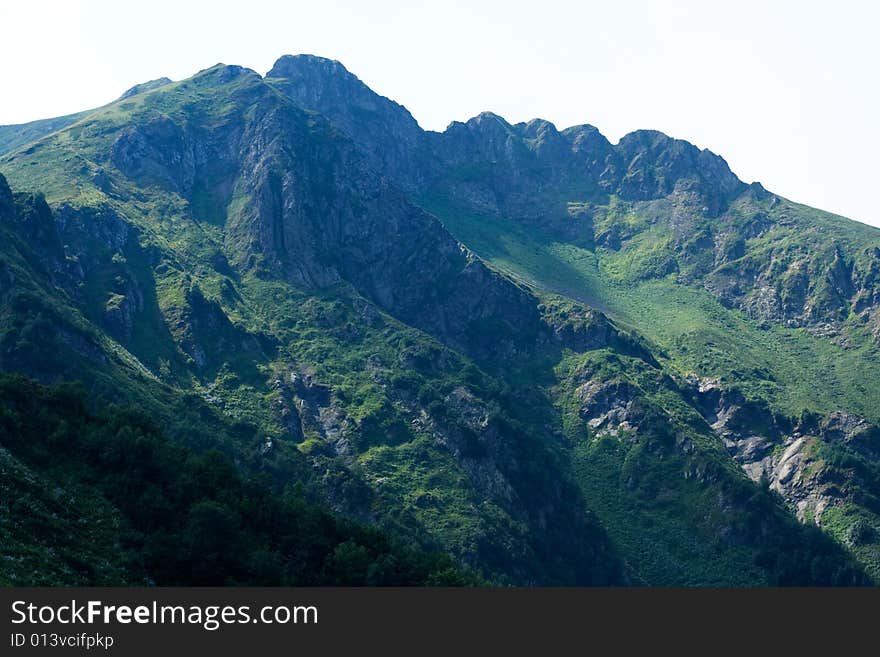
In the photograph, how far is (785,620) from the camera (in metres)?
89.9

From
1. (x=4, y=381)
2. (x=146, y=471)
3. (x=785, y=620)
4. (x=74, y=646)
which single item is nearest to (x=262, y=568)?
(x=146, y=471)

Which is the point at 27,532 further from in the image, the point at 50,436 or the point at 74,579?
the point at 50,436

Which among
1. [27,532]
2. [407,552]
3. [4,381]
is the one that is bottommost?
[407,552]

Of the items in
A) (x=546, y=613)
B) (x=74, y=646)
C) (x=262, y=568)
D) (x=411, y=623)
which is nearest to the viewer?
(x=74, y=646)

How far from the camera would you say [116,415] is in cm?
14850

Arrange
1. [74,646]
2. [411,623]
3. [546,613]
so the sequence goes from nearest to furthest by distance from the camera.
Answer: [74,646]
[411,623]
[546,613]

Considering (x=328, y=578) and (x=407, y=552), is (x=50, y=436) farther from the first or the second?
(x=407, y=552)

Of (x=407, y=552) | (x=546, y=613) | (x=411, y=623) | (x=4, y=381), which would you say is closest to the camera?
(x=411, y=623)

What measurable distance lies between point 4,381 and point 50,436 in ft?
50.7

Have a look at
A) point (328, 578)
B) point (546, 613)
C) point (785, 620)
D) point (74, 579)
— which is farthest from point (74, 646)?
point (785, 620)

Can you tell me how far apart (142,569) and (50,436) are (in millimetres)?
35985

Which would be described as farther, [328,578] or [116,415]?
[116,415]

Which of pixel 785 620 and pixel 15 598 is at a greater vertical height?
pixel 15 598

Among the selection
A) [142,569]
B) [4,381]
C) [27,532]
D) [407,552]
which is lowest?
[407,552]
